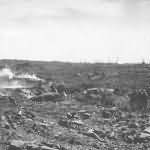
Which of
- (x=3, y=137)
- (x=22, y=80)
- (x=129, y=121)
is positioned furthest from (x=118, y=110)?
(x=22, y=80)

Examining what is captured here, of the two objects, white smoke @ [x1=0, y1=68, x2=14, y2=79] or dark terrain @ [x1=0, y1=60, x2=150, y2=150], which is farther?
white smoke @ [x1=0, y1=68, x2=14, y2=79]

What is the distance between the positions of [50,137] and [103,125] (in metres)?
3.20

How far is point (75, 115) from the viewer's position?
15.5 m

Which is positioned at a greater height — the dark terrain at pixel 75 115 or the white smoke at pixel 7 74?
the white smoke at pixel 7 74

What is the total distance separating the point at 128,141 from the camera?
12734 millimetres

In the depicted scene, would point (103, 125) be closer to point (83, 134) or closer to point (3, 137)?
point (83, 134)

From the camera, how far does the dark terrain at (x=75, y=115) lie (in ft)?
39.6

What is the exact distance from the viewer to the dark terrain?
1208cm

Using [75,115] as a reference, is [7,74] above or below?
above

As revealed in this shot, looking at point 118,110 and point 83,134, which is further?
point 118,110

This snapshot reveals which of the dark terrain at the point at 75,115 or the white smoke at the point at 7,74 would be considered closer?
the dark terrain at the point at 75,115

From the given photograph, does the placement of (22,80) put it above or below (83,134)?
above

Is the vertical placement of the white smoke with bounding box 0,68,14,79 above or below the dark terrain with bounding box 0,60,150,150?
above

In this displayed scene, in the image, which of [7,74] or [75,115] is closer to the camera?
[75,115]
